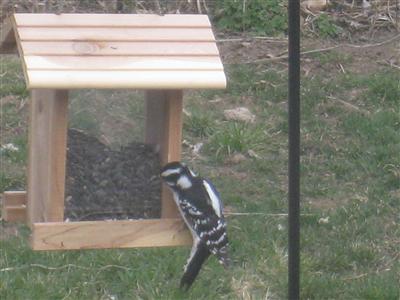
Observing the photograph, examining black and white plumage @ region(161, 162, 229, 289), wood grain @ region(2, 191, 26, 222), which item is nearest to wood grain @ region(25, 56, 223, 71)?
black and white plumage @ region(161, 162, 229, 289)

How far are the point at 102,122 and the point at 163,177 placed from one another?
260 mm

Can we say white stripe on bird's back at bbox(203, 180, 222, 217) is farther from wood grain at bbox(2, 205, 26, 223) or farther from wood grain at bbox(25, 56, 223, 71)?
wood grain at bbox(2, 205, 26, 223)

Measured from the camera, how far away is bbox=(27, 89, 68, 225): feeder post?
3.33 metres

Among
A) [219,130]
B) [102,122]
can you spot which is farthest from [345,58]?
[102,122]

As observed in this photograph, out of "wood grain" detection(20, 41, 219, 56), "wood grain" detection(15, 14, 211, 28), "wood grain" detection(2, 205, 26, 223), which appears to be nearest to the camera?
"wood grain" detection(20, 41, 219, 56)

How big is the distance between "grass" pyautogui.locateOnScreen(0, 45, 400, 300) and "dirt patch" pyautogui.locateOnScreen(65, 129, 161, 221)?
0.22 feet

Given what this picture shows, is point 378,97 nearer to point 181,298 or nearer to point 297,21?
point 181,298

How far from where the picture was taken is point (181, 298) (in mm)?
4258

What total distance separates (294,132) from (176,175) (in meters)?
0.41

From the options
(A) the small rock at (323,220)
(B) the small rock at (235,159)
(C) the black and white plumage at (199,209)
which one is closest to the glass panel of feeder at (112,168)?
(C) the black and white plumage at (199,209)

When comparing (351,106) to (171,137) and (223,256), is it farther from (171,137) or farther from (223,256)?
(171,137)

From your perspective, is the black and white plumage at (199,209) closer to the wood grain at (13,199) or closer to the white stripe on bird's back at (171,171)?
the white stripe on bird's back at (171,171)

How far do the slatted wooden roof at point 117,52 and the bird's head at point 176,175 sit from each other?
299mm

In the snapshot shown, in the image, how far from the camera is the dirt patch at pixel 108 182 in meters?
3.49
